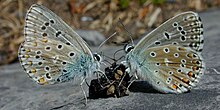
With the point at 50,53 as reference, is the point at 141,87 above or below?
below

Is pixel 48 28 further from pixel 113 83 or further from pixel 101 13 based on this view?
pixel 101 13

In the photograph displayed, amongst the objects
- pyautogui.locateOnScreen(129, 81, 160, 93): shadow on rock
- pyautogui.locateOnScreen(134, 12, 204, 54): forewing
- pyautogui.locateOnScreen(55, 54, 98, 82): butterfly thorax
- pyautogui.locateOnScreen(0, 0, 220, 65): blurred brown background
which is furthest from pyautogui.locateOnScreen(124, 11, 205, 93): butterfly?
pyautogui.locateOnScreen(0, 0, 220, 65): blurred brown background

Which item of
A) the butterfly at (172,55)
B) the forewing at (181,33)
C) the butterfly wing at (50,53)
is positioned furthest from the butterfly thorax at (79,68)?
the forewing at (181,33)

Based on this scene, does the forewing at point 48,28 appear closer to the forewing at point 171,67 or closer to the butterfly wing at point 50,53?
the butterfly wing at point 50,53

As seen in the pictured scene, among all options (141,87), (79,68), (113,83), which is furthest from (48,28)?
(141,87)

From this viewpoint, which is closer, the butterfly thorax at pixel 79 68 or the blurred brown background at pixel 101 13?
the butterfly thorax at pixel 79 68

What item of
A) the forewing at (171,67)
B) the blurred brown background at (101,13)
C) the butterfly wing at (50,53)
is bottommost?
the forewing at (171,67)

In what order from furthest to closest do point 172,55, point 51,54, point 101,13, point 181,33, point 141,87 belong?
1. point 101,13
2. point 141,87
3. point 51,54
4. point 172,55
5. point 181,33

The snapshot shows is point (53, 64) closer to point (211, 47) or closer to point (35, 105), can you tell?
point (35, 105)
